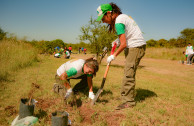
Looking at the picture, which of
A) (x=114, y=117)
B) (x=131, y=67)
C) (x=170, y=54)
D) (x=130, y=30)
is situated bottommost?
(x=114, y=117)

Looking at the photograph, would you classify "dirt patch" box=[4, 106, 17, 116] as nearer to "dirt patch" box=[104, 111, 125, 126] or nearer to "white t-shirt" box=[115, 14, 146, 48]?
"dirt patch" box=[104, 111, 125, 126]

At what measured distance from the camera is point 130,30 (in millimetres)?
3020

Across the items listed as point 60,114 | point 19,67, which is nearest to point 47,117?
point 60,114

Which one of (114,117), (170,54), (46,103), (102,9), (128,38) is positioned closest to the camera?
(114,117)

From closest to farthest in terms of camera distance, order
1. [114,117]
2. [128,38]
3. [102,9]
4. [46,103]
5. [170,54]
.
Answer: [114,117] < [102,9] < [128,38] < [46,103] < [170,54]

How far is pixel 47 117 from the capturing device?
2.61 metres

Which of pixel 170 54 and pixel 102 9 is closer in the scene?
pixel 102 9

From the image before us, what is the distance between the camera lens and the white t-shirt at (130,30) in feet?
9.57

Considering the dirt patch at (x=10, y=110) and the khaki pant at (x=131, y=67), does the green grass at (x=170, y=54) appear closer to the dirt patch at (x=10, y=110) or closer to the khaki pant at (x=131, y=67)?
the khaki pant at (x=131, y=67)

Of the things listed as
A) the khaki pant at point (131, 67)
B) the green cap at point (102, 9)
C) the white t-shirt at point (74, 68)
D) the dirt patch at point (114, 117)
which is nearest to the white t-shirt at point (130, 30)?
the khaki pant at point (131, 67)

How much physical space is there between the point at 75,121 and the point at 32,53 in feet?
29.3

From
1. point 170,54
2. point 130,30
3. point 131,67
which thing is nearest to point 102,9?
point 130,30

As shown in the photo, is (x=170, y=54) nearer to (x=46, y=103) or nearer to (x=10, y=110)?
(x=46, y=103)

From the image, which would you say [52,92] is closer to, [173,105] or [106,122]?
[106,122]
